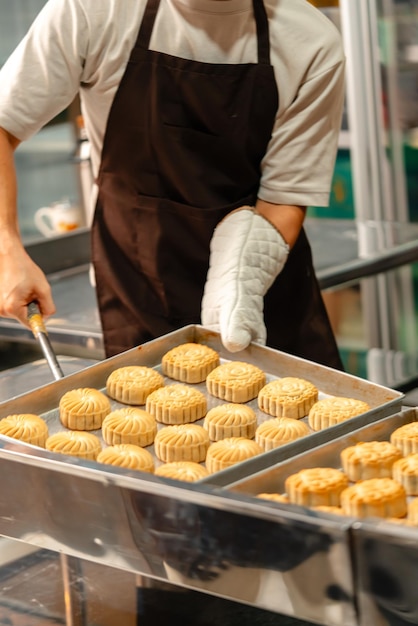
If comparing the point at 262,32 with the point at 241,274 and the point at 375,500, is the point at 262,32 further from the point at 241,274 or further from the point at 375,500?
the point at 375,500

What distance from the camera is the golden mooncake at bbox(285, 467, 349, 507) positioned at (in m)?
1.30

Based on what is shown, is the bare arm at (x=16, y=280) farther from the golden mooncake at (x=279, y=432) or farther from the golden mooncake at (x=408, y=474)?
the golden mooncake at (x=408, y=474)

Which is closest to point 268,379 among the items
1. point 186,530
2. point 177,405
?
point 177,405

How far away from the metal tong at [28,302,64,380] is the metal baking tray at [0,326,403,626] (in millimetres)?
506

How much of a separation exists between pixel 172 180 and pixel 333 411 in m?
0.88

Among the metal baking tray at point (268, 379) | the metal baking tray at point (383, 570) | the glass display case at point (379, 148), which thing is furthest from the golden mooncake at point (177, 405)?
the glass display case at point (379, 148)

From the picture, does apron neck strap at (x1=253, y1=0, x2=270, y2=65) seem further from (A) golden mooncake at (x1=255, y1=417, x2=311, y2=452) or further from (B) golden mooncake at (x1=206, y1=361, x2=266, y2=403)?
(A) golden mooncake at (x1=255, y1=417, x2=311, y2=452)

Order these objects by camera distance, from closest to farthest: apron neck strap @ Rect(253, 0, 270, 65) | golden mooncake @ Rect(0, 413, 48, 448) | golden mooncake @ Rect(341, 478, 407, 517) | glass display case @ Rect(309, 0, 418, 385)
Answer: golden mooncake @ Rect(341, 478, 407, 517) → golden mooncake @ Rect(0, 413, 48, 448) → apron neck strap @ Rect(253, 0, 270, 65) → glass display case @ Rect(309, 0, 418, 385)

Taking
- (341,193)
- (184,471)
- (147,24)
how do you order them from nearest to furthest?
1. (184,471)
2. (147,24)
3. (341,193)

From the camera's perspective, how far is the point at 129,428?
1672 millimetres

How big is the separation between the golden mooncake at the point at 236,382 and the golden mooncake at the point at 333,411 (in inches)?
6.3

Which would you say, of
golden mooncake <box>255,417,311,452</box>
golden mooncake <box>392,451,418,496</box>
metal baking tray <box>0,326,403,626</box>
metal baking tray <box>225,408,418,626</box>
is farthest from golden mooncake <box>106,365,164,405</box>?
metal baking tray <box>225,408,418,626</box>

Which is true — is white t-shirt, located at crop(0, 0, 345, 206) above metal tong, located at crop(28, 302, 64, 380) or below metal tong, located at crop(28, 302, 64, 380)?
above

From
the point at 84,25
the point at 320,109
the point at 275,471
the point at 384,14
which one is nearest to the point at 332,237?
the point at 384,14
